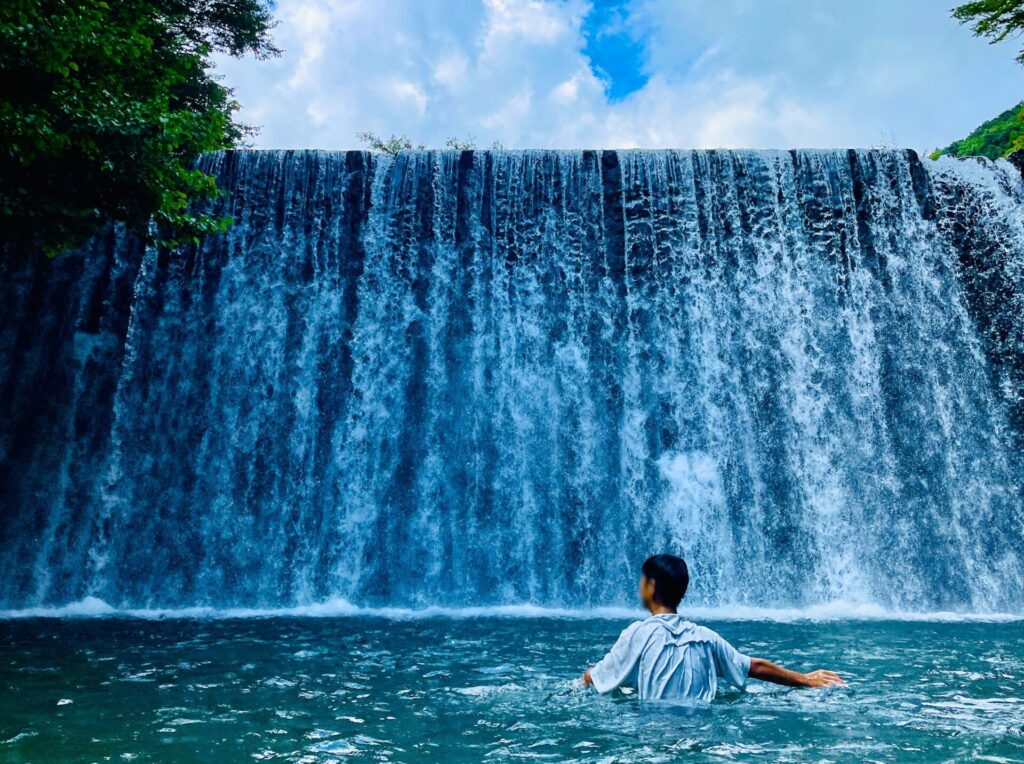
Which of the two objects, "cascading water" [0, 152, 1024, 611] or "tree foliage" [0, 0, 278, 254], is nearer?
"tree foliage" [0, 0, 278, 254]

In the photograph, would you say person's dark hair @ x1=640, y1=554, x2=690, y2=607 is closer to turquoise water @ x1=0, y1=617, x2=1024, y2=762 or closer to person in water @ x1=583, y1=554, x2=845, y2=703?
person in water @ x1=583, y1=554, x2=845, y2=703

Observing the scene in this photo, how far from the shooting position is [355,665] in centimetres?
665

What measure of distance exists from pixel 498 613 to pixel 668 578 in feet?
22.3

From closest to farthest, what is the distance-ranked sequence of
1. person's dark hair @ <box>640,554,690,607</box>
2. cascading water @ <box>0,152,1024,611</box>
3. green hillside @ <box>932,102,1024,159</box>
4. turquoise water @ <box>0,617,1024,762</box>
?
person's dark hair @ <box>640,554,690,607</box> → turquoise water @ <box>0,617,1024,762</box> → cascading water @ <box>0,152,1024,611</box> → green hillside @ <box>932,102,1024,159</box>

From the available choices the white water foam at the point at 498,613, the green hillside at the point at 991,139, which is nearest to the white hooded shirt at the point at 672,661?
the white water foam at the point at 498,613

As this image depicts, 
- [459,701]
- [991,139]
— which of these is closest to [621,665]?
[459,701]

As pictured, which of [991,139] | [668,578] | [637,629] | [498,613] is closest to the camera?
[668,578]

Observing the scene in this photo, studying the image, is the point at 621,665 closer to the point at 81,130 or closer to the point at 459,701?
the point at 459,701

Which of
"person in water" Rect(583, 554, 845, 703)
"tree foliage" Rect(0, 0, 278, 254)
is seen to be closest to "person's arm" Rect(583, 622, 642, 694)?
"person in water" Rect(583, 554, 845, 703)

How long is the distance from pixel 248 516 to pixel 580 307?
18.5 ft

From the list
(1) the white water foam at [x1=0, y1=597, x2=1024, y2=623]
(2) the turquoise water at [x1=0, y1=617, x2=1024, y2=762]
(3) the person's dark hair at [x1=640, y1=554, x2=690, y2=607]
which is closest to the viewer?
(3) the person's dark hair at [x1=640, y1=554, x2=690, y2=607]

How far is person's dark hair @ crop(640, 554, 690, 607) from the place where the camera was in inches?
152

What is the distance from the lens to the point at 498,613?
10.3 m

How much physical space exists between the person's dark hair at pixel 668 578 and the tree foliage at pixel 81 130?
6404mm
